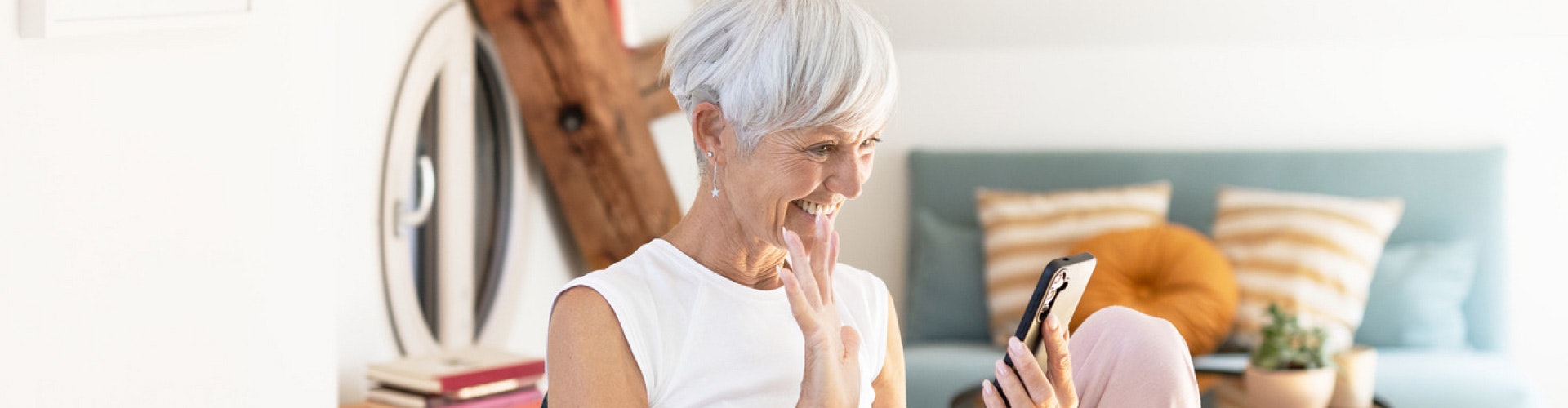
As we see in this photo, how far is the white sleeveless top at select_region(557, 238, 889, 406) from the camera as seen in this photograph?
1.28m

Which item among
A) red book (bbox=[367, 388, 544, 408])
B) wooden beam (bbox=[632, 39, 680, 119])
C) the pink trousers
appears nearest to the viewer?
the pink trousers

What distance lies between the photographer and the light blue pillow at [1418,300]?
3.73 metres


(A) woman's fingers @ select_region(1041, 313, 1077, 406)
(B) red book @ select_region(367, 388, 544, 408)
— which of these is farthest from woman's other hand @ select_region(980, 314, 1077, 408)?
(B) red book @ select_region(367, 388, 544, 408)

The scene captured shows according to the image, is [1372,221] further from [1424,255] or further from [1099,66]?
[1099,66]

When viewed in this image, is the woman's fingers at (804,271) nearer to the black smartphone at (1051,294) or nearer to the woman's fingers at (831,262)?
the woman's fingers at (831,262)

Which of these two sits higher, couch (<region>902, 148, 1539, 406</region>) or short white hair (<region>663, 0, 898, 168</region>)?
short white hair (<region>663, 0, 898, 168</region>)

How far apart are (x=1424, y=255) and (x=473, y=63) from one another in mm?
2521

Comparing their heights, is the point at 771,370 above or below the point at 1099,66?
below

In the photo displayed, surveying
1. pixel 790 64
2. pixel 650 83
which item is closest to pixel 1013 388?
pixel 790 64

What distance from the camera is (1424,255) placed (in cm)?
380

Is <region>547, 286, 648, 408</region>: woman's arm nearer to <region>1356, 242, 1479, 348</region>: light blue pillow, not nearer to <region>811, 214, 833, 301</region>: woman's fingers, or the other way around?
<region>811, 214, 833, 301</region>: woman's fingers

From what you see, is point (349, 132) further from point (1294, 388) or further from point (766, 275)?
point (1294, 388)

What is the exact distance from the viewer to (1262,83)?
4.14m

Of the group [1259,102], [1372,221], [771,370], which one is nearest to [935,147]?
[1259,102]
